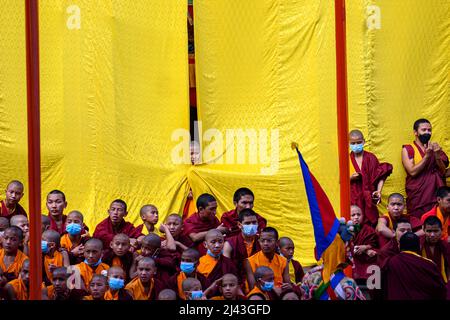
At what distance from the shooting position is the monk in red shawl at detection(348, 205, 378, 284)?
11273 millimetres

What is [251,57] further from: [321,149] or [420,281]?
[420,281]

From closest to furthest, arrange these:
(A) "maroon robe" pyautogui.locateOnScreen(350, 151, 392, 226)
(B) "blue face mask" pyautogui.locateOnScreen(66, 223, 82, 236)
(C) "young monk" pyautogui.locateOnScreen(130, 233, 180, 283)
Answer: (C) "young monk" pyautogui.locateOnScreen(130, 233, 180, 283) < (B) "blue face mask" pyautogui.locateOnScreen(66, 223, 82, 236) < (A) "maroon robe" pyautogui.locateOnScreen(350, 151, 392, 226)

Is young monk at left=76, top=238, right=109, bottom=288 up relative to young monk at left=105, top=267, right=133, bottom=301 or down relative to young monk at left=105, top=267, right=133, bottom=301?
up

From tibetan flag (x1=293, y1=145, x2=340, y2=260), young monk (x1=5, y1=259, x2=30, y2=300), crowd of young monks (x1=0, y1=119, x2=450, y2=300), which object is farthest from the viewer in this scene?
young monk (x1=5, y1=259, x2=30, y2=300)

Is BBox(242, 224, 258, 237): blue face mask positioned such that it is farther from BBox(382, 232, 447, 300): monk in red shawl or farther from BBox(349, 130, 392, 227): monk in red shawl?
Answer: BBox(349, 130, 392, 227): monk in red shawl

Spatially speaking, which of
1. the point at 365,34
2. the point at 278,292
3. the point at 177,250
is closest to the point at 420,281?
the point at 278,292

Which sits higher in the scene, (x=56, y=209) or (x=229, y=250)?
(x=56, y=209)

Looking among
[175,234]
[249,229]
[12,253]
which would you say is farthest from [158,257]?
[12,253]

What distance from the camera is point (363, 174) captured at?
473 inches

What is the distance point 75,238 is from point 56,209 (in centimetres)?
35

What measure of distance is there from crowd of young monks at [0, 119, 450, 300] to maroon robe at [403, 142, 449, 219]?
11 millimetres

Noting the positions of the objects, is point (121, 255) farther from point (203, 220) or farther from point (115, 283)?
point (203, 220)

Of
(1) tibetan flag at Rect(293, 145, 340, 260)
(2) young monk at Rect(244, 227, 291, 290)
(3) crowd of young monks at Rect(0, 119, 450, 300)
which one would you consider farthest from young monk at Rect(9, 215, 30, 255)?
(1) tibetan flag at Rect(293, 145, 340, 260)

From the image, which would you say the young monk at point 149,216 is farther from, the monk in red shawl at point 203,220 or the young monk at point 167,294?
the young monk at point 167,294
